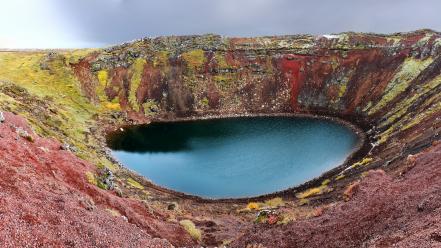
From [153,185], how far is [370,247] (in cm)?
5000

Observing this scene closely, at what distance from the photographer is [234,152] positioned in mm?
88938

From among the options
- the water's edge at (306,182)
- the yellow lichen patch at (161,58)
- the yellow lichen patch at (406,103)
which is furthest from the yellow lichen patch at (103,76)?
the yellow lichen patch at (406,103)

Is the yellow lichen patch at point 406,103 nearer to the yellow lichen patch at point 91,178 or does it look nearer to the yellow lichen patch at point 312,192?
the yellow lichen patch at point 312,192

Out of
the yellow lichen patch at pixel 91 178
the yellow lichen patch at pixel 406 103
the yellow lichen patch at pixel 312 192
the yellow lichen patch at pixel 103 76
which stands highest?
the yellow lichen patch at pixel 103 76

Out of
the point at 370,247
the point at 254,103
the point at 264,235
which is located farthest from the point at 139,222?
the point at 254,103

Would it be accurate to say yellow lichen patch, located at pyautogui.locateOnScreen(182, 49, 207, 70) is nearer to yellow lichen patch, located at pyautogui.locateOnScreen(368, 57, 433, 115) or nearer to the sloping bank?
the sloping bank

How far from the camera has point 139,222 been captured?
124 feet

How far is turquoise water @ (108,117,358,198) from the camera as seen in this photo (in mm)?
71875

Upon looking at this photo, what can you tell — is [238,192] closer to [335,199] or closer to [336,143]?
[335,199]

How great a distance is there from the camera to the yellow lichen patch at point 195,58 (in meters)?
143

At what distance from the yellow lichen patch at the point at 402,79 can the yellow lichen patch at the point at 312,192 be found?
56898 millimetres

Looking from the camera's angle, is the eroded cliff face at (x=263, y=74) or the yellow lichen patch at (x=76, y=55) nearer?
the eroded cliff face at (x=263, y=74)

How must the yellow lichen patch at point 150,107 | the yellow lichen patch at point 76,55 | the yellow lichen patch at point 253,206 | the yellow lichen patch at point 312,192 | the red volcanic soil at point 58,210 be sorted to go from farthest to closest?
the yellow lichen patch at point 76,55, the yellow lichen patch at point 150,107, the yellow lichen patch at point 312,192, the yellow lichen patch at point 253,206, the red volcanic soil at point 58,210

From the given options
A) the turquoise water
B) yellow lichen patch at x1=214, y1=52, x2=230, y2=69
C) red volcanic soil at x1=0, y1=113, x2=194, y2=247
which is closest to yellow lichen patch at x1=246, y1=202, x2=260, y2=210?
the turquoise water
